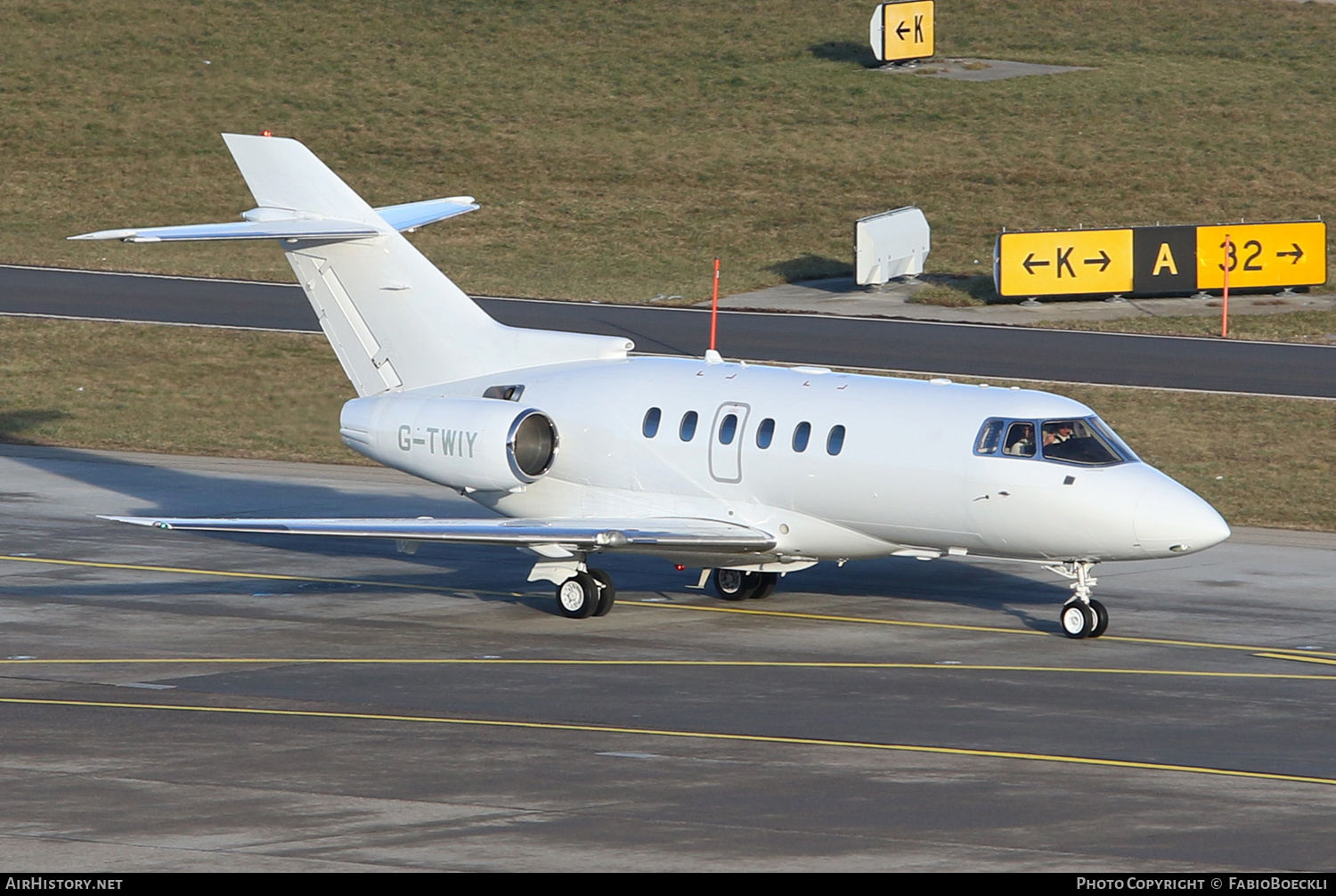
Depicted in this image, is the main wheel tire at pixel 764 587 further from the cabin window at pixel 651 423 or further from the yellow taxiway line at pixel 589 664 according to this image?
the yellow taxiway line at pixel 589 664

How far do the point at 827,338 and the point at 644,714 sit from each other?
2852 centimetres

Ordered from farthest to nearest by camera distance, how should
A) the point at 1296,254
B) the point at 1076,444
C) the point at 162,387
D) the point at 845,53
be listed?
1. the point at 845,53
2. the point at 1296,254
3. the point at 162,387
4. the point at 1076,444

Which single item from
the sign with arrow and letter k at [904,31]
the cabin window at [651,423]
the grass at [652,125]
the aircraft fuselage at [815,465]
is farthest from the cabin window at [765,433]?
the sign with arrow and letter k at [904,31]

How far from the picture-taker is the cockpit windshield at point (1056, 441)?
2286 centimetres

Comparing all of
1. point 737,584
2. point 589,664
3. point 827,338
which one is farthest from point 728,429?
point 827,338

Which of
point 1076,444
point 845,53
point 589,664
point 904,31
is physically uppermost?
point 904,31

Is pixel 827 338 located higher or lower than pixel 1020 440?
lower

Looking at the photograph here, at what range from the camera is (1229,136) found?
70.1m

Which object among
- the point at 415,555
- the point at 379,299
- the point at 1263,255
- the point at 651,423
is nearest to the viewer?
the point at 651,423

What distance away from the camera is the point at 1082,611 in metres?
23.3

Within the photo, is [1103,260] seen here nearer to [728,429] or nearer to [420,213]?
[420,213]

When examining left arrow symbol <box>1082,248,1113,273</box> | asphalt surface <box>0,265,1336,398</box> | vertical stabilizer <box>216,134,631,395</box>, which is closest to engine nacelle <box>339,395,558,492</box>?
vertical stabilizer <box>216,134,631,395</box>
